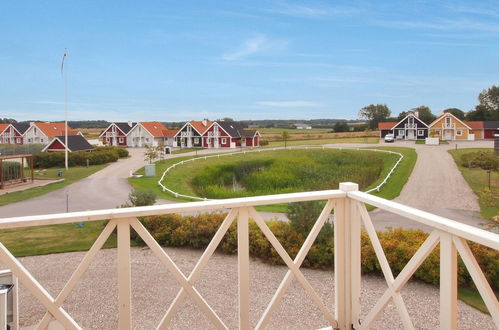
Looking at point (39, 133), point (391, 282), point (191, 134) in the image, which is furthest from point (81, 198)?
point (39, 133)

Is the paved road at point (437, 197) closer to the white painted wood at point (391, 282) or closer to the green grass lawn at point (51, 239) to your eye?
the green grass lawn at point (51, 239)

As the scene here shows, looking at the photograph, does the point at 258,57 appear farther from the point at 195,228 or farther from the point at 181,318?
the point at 181,318

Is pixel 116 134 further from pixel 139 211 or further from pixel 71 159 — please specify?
pixel 139 211

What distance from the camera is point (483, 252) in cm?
734

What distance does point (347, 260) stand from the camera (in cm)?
336

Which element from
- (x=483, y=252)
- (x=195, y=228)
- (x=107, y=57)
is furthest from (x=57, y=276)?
(x=107, y=57)

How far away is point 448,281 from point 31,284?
2619 mm

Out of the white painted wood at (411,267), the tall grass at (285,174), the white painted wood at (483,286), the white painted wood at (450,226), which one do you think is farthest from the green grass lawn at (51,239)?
the tall grass at (285,174)

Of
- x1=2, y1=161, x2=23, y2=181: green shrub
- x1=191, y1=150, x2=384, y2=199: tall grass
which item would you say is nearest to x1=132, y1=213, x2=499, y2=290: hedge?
x1=191, y1=150, x2=384, y2=199: tall grass

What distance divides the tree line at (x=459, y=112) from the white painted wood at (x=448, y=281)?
6829cm

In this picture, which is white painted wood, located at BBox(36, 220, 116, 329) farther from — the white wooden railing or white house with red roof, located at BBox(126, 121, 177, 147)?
white house with red roof, located at BBox(126, 121, 177, 147)

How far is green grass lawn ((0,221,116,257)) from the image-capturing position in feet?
31.8

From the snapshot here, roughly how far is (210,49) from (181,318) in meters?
39.4

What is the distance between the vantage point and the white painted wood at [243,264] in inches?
117
